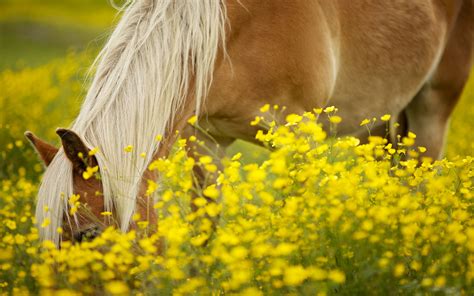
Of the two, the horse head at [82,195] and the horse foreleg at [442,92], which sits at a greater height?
the horse head at [82,195]

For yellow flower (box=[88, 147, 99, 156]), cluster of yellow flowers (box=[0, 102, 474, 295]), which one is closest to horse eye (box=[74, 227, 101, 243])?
cluster of yellow flowers (box=[0, 102, 474, 295])

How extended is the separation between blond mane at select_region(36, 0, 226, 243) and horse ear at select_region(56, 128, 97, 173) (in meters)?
0.04

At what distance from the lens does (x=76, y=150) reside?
10.6ft

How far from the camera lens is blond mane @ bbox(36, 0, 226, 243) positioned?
10.8 feet

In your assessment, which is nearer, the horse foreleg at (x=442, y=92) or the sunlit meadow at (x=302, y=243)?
the sunlit meadow at (x=302, y=243)

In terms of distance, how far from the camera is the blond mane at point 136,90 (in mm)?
3295

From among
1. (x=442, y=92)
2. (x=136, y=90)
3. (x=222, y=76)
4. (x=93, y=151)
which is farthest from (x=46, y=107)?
(x=93, y=151)

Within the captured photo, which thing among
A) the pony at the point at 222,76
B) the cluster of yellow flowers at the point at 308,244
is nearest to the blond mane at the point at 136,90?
the pony at the point at 222,76

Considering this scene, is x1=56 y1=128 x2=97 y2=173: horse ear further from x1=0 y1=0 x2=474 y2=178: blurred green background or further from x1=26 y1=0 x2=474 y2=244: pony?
x1=0 y1=0 x2=474 y2=178: blurred green background

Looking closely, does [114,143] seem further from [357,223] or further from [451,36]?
[451,36]

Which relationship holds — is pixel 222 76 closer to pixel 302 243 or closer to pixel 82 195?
pixel 82 195

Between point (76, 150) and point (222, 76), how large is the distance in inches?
41.1

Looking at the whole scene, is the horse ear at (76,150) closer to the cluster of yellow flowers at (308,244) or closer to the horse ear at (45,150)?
the horse ear at (45,150)

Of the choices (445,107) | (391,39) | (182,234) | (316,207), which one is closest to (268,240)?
(316,207)
